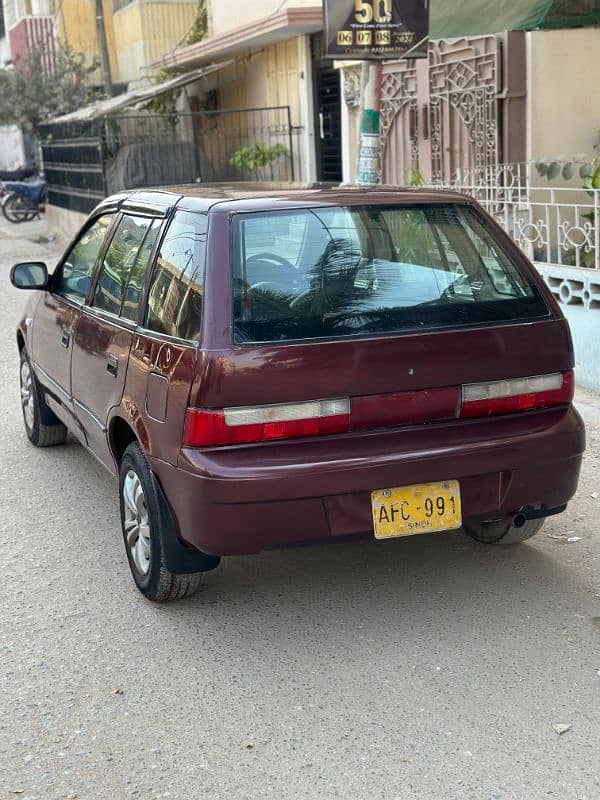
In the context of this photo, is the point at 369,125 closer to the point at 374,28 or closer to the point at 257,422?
the point at 374,28

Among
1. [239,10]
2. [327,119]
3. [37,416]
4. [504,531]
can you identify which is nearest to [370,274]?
[504,531]

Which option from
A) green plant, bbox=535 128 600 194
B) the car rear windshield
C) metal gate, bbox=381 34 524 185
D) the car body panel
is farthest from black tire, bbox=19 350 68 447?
metal gate, bbox=381 34 524 185

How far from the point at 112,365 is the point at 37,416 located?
2286mm

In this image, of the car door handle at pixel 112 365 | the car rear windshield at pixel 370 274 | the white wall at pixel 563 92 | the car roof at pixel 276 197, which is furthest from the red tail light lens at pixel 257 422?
the white wall at pixel 563 92

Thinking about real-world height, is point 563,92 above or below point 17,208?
above

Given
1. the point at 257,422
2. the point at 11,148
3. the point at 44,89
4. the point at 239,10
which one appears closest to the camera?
the point at 257,422

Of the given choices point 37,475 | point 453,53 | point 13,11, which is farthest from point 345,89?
point 13,11

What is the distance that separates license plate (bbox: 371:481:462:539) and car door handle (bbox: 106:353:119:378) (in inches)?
55.1

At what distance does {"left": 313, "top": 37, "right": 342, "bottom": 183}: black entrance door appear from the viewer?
15883 millimetres

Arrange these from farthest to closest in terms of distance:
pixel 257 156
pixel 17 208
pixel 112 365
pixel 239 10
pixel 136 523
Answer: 1. pixel 17 208
2. pixel 239 10
3. pixel 257 156
4. pixel 112 365
5. pixel 136 523

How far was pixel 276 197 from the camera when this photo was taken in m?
4.25

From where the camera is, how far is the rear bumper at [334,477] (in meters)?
3.82

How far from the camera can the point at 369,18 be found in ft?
24.1

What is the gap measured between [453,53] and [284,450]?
753 centimetres
